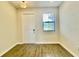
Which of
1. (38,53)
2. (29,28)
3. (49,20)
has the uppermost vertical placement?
(49,20)

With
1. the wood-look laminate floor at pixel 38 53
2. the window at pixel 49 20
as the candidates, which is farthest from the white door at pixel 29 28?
the wood-look laminate floor at pixel 38 53

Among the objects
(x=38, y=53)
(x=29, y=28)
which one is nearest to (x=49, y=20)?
(x=29, y=28)

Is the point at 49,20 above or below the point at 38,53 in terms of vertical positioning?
above

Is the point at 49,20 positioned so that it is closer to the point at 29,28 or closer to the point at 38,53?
the point at 29,28

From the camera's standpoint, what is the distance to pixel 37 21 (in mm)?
7363

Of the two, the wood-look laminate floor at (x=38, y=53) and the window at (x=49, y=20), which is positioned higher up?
the window at (x=49, y=20)

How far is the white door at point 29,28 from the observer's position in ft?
23.9

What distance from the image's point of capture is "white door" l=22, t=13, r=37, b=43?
7.29 meters

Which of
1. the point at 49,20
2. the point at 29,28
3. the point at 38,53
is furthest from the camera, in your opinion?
the point at 29,28

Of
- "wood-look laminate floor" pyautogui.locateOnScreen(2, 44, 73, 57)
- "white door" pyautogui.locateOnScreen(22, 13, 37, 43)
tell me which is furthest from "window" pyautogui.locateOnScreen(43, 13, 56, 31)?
"wood-look laminate floor" pyautogui.locateOnScreen(2, 44, 73, 57)

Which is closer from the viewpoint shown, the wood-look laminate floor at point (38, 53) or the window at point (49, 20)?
the wood-look laminate floor at point (38, 53)

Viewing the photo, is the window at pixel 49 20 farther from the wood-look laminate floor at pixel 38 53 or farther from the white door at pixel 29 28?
the wood-look laminate floor at pixel 38 53

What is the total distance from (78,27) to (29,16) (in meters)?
3.71

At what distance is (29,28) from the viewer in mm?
7359
